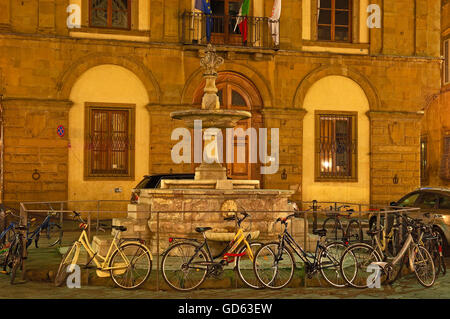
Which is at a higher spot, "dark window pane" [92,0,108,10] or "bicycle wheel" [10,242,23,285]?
"dark window pane" [92,0,108,10]

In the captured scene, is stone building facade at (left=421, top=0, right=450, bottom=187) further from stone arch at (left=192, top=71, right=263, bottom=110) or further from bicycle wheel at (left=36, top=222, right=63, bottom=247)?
bicycle wheel at (left=36, top=222, right=63, bottom=247)

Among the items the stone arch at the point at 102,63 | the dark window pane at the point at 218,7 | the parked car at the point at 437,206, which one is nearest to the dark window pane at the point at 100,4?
the stone arch at the point at 102,63

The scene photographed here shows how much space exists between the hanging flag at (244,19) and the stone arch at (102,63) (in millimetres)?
3350

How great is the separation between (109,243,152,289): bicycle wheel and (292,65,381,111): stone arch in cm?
1319

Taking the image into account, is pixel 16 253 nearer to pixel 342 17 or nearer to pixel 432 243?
pixel 432 243

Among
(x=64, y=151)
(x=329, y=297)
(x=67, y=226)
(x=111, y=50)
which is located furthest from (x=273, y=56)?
(x=329, y=297)

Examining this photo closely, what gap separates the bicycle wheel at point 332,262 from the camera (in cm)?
934

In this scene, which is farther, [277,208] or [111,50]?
[111,50]

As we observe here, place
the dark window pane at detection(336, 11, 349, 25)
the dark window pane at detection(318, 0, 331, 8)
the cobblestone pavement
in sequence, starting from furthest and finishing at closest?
the dark window pane at detection(336, 11, 349, 25) → the dark window pane at detection(318, 0, 331, 8) → the cobblestone pavement

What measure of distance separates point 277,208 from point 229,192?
3.36 feet

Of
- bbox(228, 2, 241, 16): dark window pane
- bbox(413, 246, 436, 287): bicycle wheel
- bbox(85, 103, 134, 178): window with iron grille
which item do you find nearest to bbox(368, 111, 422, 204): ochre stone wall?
bbox(228, 2, 241, 16): dark window pane

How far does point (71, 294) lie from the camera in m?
8.62

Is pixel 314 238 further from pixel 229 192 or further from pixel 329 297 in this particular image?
pixel 329 297

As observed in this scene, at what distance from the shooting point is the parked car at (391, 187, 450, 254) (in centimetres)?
1266
